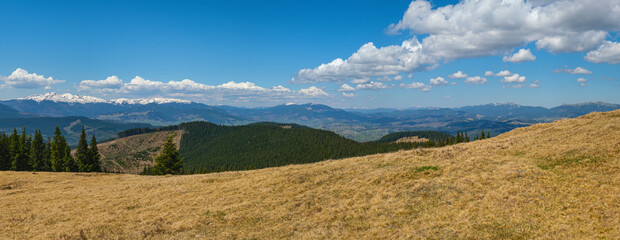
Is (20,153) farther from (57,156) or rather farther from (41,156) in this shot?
(57,156)

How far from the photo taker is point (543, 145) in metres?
26.0

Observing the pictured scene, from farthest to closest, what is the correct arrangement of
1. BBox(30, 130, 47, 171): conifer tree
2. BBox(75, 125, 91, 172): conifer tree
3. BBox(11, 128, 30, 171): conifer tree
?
BBox(30, 130, 47, 171): conifer tree, BBox(75, 125, 91, 172): conifer tree, BBox(11, 128, 30, 171): conifer tree

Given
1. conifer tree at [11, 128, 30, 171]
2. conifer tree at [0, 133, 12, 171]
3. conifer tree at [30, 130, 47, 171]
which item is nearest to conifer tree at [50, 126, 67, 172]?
conifer tree at [30, 130, 47, 171]

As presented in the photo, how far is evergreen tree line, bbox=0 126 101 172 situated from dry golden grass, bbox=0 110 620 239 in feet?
188

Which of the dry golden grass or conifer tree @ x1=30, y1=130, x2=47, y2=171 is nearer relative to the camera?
the dry golden grass

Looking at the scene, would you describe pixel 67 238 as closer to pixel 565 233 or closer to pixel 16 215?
pixel 16 215

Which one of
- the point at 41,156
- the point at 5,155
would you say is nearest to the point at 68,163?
the point at 41,156

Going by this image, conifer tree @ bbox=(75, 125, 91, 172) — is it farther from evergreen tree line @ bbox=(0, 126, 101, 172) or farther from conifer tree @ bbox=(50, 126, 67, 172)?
conifer tree @ bbox=(50, 126, 67, 172)

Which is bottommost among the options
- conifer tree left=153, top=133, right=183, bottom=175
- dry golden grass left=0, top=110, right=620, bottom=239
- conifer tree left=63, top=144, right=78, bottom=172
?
conifer tree left=63, top=144, right=78, bottom=172

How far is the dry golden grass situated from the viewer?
1422 cm

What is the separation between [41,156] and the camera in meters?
83.2

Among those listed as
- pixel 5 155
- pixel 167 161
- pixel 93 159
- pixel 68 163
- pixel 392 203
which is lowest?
pixel 68 163

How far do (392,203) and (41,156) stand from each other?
106589 millimetres

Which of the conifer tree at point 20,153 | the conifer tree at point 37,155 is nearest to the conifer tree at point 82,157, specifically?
the conifer tree at point 37,155
